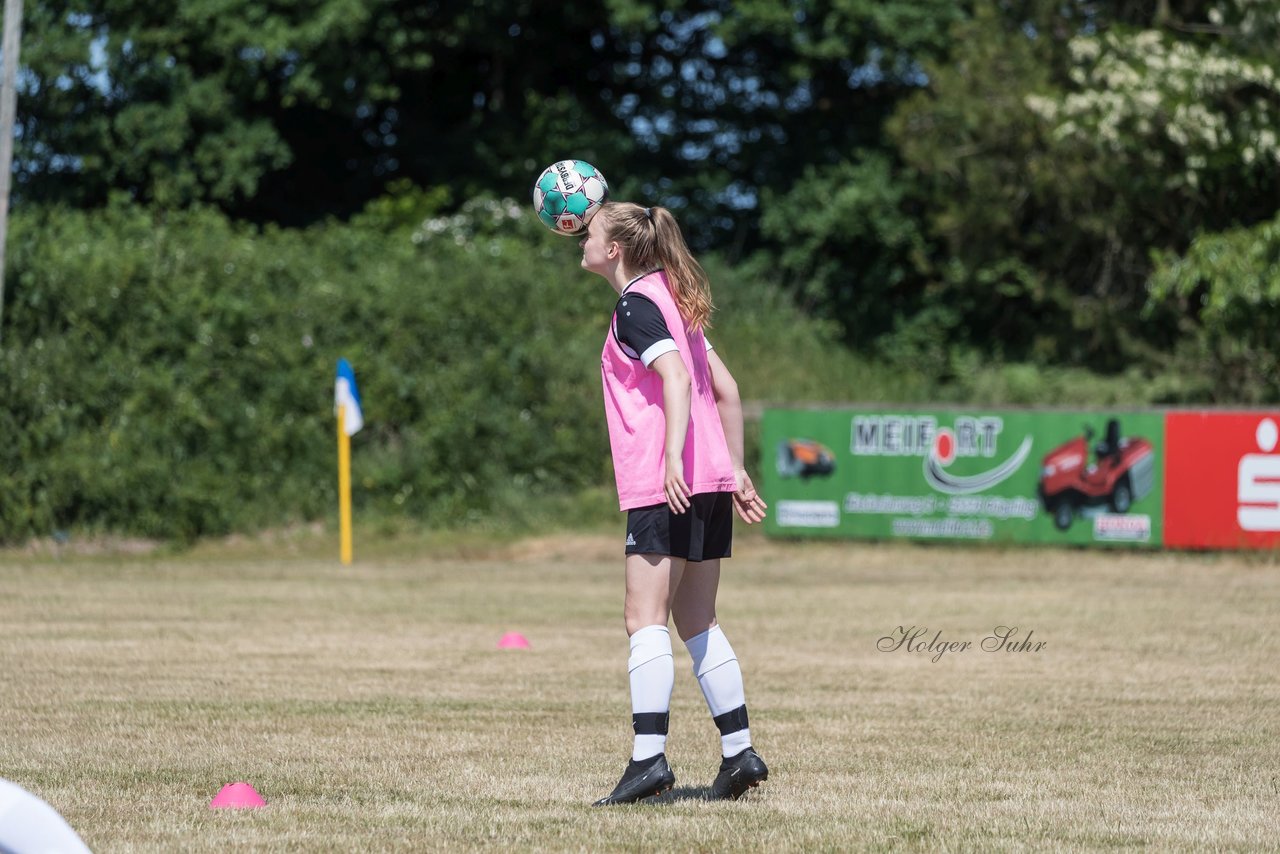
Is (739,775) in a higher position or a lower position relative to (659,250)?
lower

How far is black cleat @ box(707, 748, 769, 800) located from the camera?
19.9 feet

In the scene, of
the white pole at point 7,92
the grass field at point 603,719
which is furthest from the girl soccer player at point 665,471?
the white pole at point 7,92

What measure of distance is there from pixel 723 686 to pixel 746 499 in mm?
689

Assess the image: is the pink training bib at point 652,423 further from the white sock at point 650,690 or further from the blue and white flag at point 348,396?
the blue and white flag at point 348,396

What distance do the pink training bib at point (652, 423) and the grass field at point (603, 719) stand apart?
1.13 metres

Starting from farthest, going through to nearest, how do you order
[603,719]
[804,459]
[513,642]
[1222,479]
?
[804,459]
[1222,479]
[513,642]
[603,719]

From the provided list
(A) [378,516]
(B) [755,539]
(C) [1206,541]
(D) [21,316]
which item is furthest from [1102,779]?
(D) [21,316]

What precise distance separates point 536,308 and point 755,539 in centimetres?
734

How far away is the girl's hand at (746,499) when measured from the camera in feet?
20.3

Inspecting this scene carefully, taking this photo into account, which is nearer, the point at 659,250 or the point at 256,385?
the point at 659,250

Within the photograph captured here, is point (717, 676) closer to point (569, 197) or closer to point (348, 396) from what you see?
point (569, 197)

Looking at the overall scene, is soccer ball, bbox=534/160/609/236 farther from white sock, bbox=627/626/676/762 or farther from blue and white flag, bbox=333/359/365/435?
blue and white flag, bbox=333/359/365/435

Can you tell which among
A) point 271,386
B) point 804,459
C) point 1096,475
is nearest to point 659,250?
point 1096,475

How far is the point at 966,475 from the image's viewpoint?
2184 centimetres
